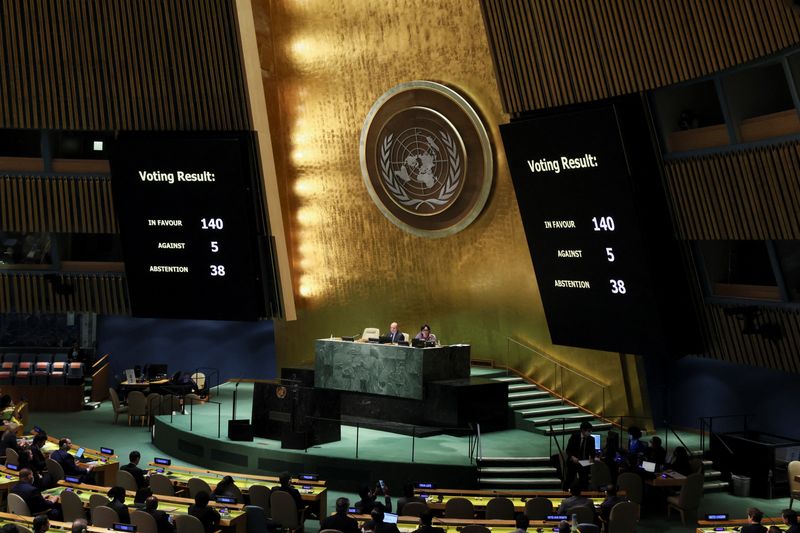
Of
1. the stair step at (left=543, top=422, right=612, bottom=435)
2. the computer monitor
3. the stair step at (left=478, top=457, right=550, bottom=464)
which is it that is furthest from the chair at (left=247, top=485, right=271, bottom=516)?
the computer monitor

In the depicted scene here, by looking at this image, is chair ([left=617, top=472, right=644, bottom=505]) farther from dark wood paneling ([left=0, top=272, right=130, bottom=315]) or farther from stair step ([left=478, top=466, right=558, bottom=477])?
dark wood paneling ([left=0, top=272, right=130, bottom=315])

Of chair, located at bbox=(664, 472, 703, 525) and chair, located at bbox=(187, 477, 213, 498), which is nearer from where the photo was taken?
chair, located at bbox=(187, 477, 213, 498)

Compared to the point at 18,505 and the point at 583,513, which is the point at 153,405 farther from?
the point at 583,513

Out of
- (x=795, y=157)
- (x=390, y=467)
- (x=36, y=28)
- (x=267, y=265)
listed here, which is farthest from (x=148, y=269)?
(x=795, y=157)

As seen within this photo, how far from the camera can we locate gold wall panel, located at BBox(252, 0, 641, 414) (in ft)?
66.7

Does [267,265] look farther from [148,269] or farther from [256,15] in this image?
[256,15]

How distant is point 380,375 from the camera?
19.4 metres

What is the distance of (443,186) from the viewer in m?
21.1

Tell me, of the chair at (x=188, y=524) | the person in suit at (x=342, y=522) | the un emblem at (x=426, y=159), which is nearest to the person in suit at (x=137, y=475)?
the chair at (x=188, y=524)

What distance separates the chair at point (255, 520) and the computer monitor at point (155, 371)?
13016 mm

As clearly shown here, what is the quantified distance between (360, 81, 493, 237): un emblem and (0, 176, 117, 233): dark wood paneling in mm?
5700

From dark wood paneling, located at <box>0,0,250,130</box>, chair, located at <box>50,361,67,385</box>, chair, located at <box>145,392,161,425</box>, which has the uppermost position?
dark wood paneling, located at <box>0,0,250,130</box>

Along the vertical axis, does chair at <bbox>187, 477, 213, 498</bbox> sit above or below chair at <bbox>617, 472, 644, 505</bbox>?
above

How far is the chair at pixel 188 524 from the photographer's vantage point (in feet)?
37.4
